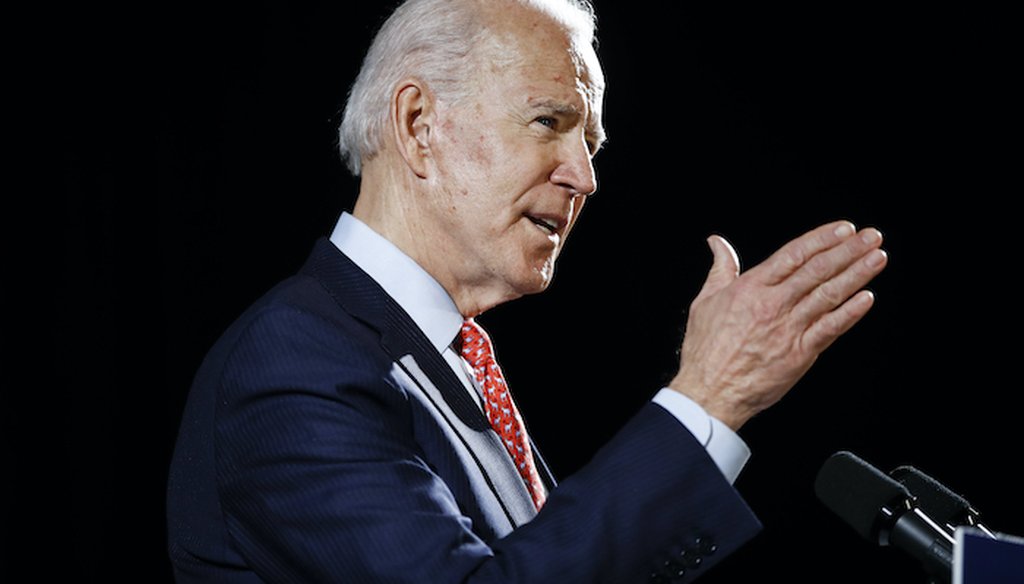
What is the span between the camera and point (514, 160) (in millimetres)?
1440

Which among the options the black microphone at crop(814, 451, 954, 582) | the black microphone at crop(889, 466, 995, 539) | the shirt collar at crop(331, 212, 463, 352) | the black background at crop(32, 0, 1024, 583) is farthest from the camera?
the black background at crop(32, 0, 1024, 583)

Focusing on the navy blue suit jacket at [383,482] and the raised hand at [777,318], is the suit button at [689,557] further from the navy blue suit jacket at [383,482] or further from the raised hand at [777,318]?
the raised hand at [777,318]

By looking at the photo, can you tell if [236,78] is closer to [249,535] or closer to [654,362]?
[654,362]

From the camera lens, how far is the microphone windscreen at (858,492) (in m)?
1.10

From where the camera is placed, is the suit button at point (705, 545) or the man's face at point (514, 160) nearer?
the suit button at point (705, 545)

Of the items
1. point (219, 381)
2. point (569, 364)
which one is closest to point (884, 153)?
point (569, 364)

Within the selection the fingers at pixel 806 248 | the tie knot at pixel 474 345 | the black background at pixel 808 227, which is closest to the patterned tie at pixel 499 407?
the tie knot at pixel 474 345

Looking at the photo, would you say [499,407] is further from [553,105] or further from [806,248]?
[806,248]

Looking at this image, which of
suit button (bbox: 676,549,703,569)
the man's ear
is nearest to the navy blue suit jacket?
suit button (bbox: 676,549,703,569)

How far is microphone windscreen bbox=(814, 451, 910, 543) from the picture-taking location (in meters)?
1.10

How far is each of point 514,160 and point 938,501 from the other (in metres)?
0.66

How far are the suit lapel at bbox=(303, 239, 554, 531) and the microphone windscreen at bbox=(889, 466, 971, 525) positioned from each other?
0.45 metres

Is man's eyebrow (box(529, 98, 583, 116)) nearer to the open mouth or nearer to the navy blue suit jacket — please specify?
the open mouth

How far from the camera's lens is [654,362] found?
3.07 metres
